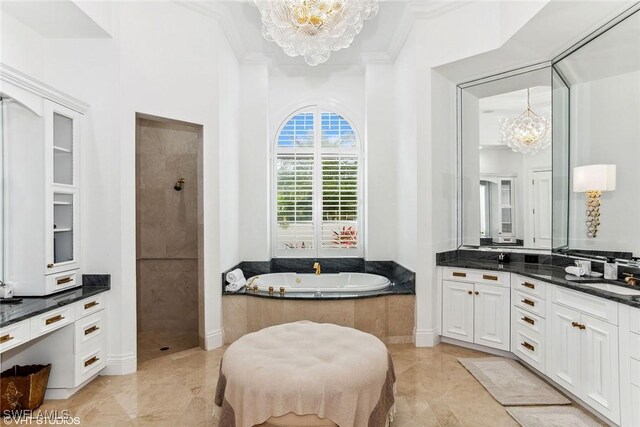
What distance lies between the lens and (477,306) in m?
3.50

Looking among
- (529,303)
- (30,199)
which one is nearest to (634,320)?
(529,303)

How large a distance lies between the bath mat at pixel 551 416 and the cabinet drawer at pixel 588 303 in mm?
685

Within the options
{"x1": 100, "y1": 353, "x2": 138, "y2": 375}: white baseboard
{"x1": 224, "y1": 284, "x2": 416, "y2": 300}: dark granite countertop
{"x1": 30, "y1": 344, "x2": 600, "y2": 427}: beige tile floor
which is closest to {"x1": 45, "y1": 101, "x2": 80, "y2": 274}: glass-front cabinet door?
{"x1": 100, "y1": 353, "x2": 138, "y2": 375}: white baseboard

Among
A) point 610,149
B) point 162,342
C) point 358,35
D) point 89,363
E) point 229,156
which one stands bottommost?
point 162,342

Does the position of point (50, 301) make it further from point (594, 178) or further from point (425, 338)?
point (594, 178)

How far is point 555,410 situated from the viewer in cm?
247

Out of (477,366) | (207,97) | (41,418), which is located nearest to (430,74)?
(207,97)

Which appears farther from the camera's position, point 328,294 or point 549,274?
point 328,294

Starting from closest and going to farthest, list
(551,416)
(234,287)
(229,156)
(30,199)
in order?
1. (551,416)
2. (30,199)
3. (234,287)
4. (229,156)

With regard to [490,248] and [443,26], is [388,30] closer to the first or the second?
[443,26]

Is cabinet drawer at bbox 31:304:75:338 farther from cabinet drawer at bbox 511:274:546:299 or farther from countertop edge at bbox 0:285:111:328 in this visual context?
cabinet drawer at bbox 511:274:546:299

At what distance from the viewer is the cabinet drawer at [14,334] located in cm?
207

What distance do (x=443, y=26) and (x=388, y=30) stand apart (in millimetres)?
653

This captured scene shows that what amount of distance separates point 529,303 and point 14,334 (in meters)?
3.72
